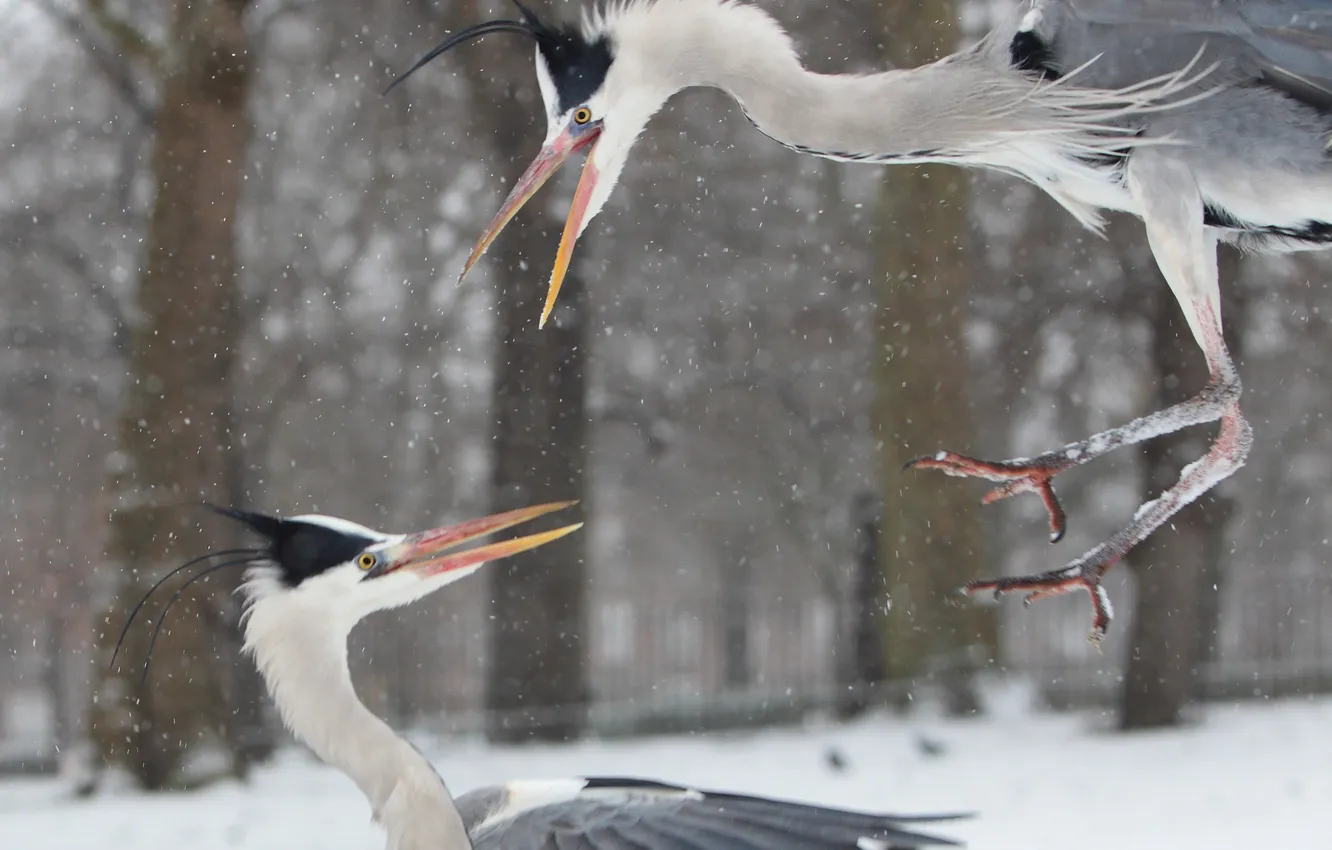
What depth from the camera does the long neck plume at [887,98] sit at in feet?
7.18

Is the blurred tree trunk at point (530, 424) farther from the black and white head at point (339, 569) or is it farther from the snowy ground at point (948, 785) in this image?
the black and white head at point (339, 569)

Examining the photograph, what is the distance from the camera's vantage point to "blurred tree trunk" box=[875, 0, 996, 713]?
6.93 metres

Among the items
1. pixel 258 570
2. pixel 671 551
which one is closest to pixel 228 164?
pixel 258 570

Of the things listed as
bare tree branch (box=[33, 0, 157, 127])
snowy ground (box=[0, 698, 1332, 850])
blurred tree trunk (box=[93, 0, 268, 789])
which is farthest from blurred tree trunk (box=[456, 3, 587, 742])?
bare tree branch (box=[33, 0, 157, 127])

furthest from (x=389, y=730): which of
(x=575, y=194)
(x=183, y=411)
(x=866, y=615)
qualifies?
(x=866, y=615)

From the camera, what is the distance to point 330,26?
8.20m

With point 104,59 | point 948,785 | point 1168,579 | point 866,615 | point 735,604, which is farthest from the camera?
point 735,604

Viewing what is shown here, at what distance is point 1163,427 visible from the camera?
2.14 meters

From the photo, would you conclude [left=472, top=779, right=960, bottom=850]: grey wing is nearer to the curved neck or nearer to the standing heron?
the standing heron

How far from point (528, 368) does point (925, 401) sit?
6.40 feet

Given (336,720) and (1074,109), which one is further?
(336,720)

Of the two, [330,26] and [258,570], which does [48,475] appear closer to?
[330,26]

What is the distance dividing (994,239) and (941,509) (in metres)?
2.20

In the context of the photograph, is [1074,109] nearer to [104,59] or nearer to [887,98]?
[887,98]
